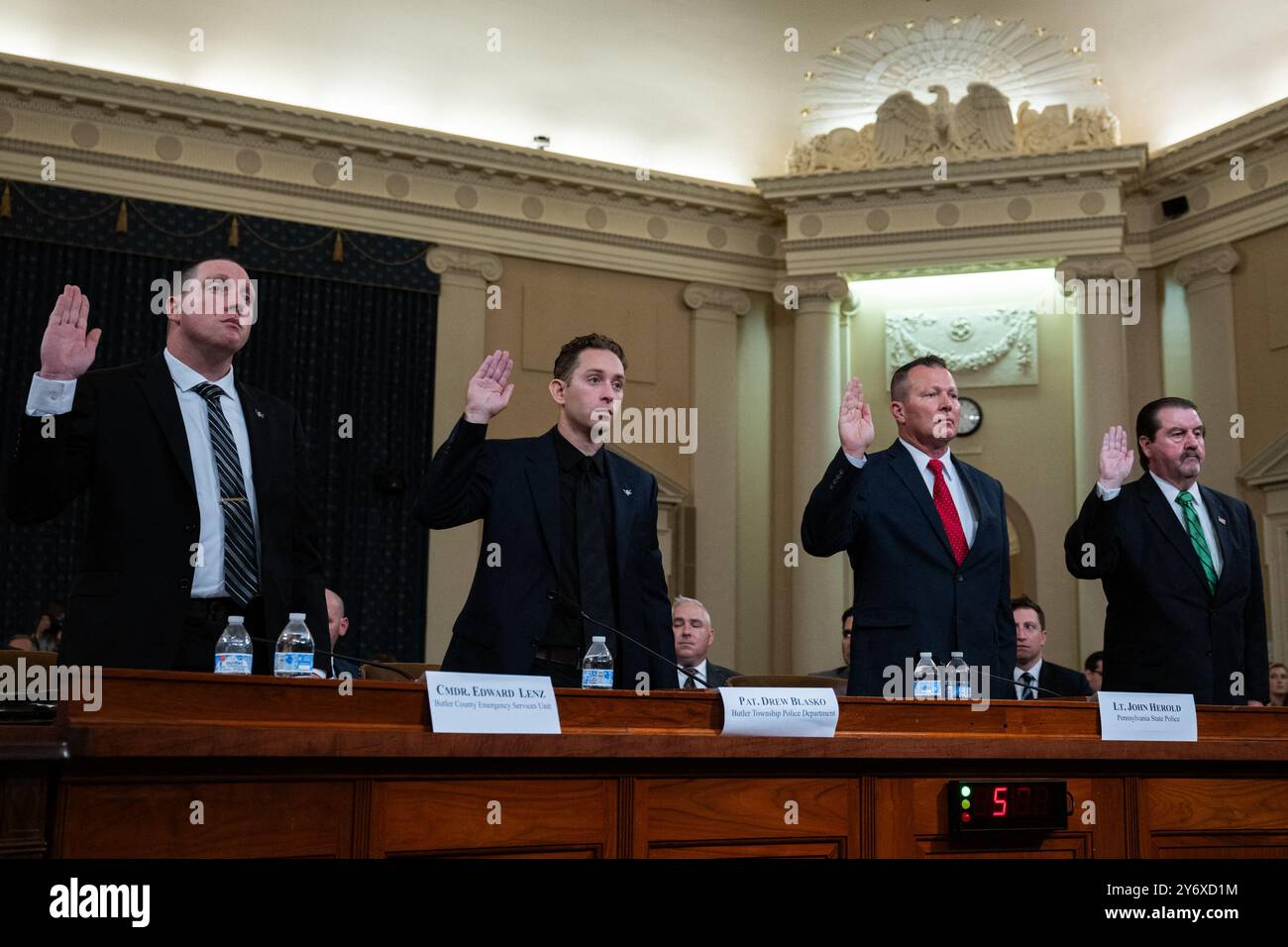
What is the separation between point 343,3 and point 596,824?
365 inches

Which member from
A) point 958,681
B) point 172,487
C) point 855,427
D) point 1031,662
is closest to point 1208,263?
point 1031,662

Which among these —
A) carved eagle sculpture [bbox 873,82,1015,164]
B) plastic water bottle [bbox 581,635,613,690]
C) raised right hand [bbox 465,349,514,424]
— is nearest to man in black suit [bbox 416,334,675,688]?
raised right hand [bbox 465,349,514,424]

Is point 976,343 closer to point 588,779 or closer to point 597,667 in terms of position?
point 597,667

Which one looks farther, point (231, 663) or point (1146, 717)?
point (1146, 717)

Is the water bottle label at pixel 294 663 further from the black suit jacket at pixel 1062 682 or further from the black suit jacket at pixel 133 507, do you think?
the black suit jacket at pixel 1062 682

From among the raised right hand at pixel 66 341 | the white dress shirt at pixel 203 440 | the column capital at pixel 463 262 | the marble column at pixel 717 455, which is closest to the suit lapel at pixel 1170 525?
the white dress shirt at pixel 203 440

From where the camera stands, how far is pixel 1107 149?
33.6 ft

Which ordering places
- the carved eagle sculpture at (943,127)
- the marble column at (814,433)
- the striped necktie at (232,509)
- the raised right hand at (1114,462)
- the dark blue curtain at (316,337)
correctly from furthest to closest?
the carved eagle sculpture at (943,127) → the marble column at (814,433) → the dark blue curtain at (316,337) → the raised right hand at (1114,462) → the striped necktie at (232,509)

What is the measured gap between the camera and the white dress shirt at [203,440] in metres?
2.49

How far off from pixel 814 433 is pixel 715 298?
1.42 meters

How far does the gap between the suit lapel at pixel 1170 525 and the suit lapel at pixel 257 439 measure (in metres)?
2.31

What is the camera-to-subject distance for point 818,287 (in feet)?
35.8
